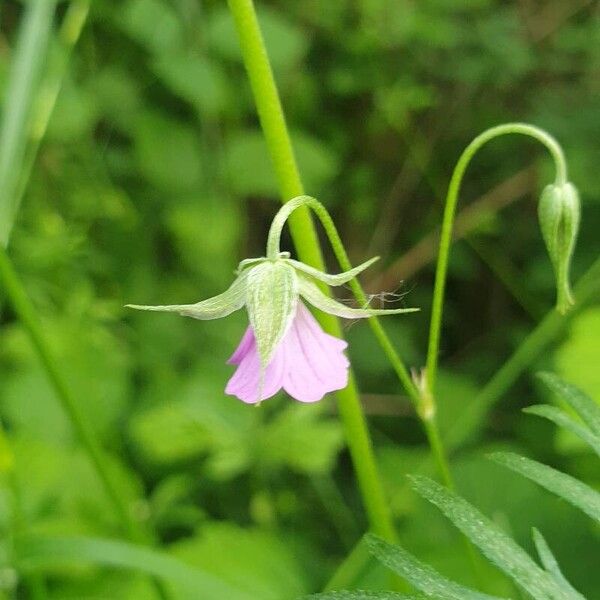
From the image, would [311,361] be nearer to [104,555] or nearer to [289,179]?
[289,179]

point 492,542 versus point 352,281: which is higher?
point 352,281

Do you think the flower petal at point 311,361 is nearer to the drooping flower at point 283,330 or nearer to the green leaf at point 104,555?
the drooping flower at point 283,330

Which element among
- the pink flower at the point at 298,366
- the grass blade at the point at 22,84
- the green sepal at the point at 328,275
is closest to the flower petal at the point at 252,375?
the pink flower at the point at 298,366

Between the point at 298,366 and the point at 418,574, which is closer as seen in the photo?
the point at 418,574

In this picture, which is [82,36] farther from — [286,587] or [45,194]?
[286,587]

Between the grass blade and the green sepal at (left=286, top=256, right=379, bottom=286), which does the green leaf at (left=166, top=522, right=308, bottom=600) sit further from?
the green sepal at (left=286, top=256, right=379, bottom=286)

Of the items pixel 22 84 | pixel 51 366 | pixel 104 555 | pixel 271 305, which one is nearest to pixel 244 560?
pixel 104 555

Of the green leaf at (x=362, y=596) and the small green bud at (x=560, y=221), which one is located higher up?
the small green bud at (x=560, y=221)
